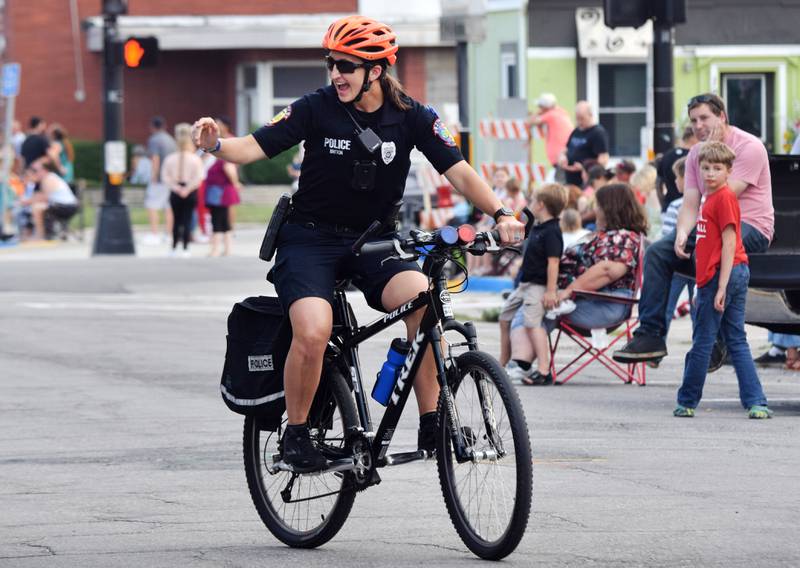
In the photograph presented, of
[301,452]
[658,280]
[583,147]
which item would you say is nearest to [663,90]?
[583,147]

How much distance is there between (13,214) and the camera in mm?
29219

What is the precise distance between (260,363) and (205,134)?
3.01 feet

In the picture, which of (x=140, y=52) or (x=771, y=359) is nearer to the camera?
(x=771, y=359)

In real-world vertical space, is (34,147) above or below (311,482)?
above

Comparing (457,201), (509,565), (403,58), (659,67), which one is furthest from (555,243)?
(403,58)

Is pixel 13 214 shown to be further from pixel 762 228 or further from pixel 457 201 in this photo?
pixel 762 228

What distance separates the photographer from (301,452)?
270 inches

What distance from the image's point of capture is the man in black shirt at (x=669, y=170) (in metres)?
14.3

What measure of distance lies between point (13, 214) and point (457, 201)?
31.0 feet

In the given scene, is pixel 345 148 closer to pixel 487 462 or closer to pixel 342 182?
pixel 342 182

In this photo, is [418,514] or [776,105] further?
[776,105]

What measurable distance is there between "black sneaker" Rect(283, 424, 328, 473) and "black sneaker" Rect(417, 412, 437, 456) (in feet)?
1.30

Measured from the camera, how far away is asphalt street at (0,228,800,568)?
22.0 ft

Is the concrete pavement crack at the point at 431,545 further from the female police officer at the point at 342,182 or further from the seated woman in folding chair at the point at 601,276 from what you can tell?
the seated woman in folding chair at the point at 601,276
